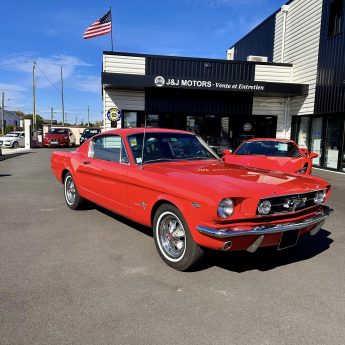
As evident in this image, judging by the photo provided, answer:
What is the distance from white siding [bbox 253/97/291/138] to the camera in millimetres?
16031

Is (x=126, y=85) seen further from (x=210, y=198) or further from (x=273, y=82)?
(x=210, y=198)

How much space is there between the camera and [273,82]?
14.8 m

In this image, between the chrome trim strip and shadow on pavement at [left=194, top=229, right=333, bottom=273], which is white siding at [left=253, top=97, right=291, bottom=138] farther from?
the chrome trim strip

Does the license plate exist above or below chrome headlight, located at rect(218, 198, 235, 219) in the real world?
below

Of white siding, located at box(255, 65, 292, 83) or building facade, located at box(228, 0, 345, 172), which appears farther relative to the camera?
white siding, located at box(255, 65, 292, 83)

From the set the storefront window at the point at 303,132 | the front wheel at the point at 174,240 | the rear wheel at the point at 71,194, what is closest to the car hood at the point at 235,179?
the front wheel at the point at 174,240

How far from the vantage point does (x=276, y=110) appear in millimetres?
16375

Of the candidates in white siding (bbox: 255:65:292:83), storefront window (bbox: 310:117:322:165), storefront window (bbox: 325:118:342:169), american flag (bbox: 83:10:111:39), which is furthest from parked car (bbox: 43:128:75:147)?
storefront window (bbox: 325:118:342:169)

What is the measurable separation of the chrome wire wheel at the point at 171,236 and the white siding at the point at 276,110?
1289 centimetres

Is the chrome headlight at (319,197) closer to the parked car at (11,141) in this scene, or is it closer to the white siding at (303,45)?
the white siding at (303,45)

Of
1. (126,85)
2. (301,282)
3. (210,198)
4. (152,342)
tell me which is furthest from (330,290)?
(126,85)

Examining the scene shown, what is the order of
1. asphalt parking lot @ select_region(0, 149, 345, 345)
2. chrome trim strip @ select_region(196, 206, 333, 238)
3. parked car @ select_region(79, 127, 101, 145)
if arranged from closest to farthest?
asphalt parking lot @ select_region(0, 149, 345, 345)
chrome trim strip @ select_region(196, 206, 333, 238)
parked car @ select_region(79, 127, 101, 145)

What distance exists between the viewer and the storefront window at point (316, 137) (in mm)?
14735

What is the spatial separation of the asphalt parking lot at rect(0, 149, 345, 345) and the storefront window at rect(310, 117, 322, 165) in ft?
33.9
